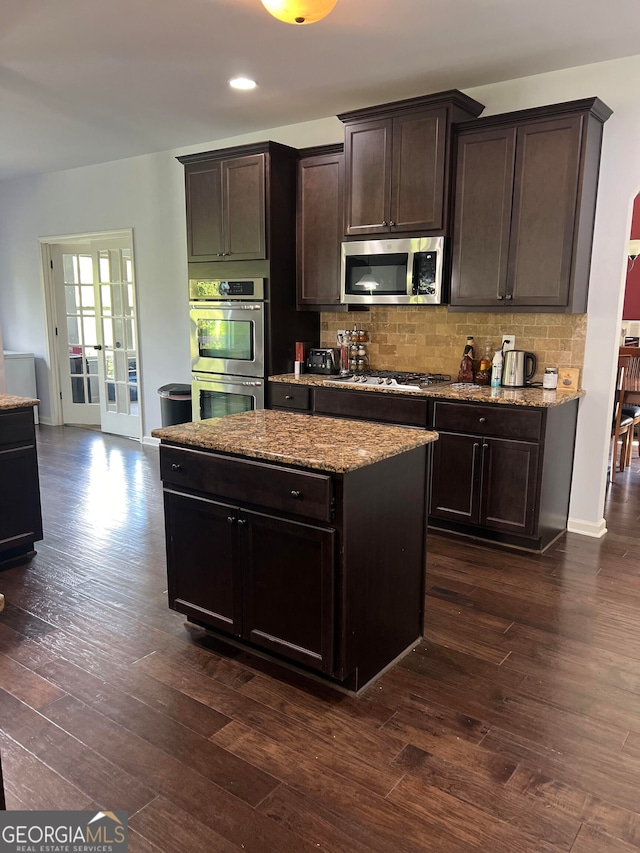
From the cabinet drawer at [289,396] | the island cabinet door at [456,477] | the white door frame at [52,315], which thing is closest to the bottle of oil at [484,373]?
the island cabinet door at [456,477]

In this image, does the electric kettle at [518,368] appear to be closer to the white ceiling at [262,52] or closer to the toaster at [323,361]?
the toaster at [323,361]

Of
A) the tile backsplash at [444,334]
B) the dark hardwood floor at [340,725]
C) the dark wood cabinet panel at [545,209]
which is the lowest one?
the dark hardwood floor at [340,725]

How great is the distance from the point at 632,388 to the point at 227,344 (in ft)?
11.6

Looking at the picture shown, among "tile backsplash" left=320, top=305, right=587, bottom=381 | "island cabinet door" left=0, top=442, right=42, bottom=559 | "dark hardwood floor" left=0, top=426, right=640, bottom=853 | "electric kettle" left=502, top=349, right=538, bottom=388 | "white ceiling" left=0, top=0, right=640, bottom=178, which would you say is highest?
"white ceiling" left=0, top=0, right=640, bottom=178

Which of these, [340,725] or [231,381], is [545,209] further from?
[340,725]

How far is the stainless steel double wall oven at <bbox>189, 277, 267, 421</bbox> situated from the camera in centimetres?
465

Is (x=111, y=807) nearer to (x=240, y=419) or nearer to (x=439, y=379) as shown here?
(x=240, y=419)

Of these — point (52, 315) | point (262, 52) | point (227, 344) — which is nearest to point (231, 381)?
point (227, 344)

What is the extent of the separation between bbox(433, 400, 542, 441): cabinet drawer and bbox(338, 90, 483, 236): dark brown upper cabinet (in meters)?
1.12

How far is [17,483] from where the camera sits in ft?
11.2

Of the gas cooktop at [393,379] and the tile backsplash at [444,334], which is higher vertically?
the tile backsplash at [444,334]

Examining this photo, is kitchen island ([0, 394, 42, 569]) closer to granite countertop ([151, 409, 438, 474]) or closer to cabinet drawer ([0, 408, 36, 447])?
cabinet drawer ([0, 408, 36, 447])

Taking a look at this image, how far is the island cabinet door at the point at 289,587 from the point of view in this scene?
7.17ft

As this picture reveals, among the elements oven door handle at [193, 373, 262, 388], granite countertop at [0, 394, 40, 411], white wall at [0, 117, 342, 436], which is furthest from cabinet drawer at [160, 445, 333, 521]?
white wall at [0, 117, 342, 436]
